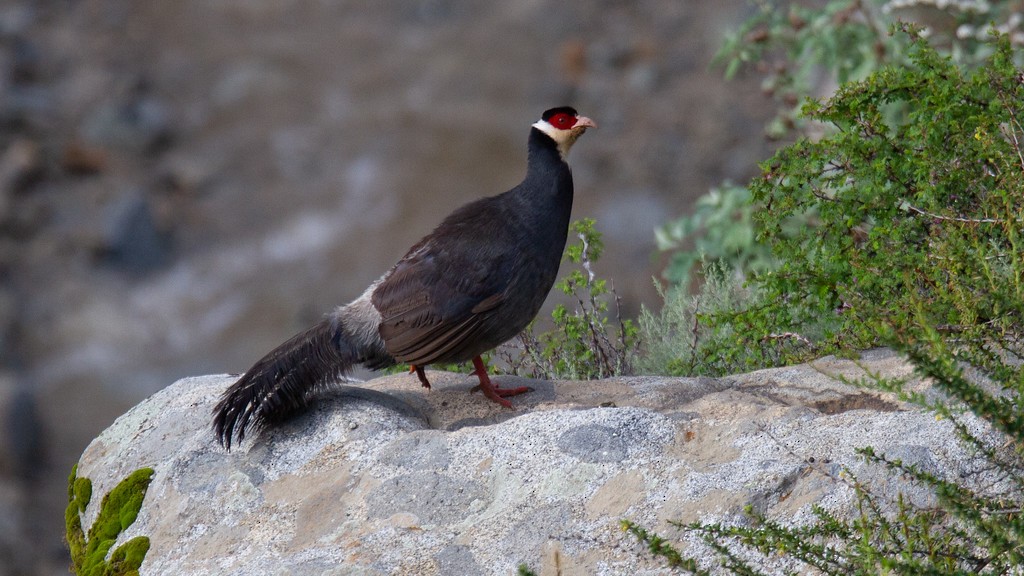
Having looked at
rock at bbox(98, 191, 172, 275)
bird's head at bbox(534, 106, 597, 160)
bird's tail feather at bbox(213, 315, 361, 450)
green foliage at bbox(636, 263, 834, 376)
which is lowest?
green foliage at bbox(636, 263, 834, 376)

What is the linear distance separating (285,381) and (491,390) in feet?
2.80

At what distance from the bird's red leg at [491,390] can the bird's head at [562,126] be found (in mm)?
1021

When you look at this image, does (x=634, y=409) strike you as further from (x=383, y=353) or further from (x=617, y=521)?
(x=383, y=353)

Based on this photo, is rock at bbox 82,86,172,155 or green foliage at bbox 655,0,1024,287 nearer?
green foliage at bbox 655,0,1024,287

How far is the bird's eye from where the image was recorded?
489 centimetres

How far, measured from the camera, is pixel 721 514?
10.5 feet

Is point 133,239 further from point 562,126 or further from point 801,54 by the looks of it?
point 562,126

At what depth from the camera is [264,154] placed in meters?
13.5

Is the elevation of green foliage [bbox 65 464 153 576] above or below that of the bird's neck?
below

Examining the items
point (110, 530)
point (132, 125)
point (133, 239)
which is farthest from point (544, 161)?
point (132, 125)

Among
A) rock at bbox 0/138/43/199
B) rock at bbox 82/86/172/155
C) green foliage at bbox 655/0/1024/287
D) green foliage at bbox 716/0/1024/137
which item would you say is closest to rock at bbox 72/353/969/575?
green foliage at bbox 655/0/1024/287

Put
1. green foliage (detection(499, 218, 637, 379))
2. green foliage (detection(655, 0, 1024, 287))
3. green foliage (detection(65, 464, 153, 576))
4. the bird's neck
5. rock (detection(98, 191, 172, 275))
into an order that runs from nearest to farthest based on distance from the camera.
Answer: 1. green foliage (detection(65, 464, 153, 576))
2. the bird's neck
3. green foliage (detection(499, 218, 637, 379))
4. green foliage (detection(655, 0, 1024, 287))
5. rock (detection(98, 191, 172, 275))

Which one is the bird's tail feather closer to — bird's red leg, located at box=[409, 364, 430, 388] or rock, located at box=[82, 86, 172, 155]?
bird's red leg, located at box=[409, 364, 430, 388]

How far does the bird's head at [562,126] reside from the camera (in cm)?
489
